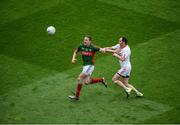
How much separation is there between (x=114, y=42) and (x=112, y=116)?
567cm

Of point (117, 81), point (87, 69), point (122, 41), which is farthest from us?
point (117, 81)

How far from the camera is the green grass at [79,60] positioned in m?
14.7

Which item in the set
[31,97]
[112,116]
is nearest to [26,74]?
[31,97]

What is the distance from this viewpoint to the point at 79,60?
18328 millimetres

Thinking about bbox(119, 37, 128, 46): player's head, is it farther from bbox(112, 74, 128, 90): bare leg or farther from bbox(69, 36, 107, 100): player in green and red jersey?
bbox(112, 74, 128, 90): bare leg

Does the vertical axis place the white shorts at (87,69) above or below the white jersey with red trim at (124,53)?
below

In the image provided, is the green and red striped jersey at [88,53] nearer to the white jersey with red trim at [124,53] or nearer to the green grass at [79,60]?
the white jersey with red trim at [124,53]

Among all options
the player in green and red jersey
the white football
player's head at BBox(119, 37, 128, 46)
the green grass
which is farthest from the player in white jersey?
the white football

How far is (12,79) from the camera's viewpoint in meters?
16.9

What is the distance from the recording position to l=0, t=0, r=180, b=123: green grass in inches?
579

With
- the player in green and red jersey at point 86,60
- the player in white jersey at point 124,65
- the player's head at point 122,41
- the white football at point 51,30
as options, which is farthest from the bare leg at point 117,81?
the white football at point 51,30

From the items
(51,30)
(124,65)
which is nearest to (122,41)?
(124,65)

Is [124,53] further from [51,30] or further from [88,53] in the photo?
[51,30]

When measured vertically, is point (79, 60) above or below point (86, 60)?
below
